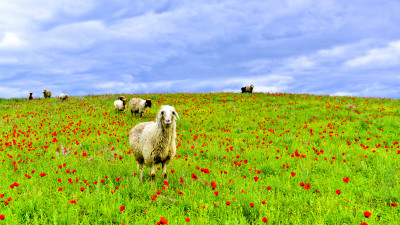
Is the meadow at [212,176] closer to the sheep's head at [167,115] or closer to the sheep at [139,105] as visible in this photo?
the sheep's head at [167,115]

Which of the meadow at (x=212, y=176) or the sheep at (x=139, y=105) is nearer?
the meadow at (x=212, y=176)

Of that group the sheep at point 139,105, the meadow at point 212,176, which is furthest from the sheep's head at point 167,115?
the sheep at point 139,105

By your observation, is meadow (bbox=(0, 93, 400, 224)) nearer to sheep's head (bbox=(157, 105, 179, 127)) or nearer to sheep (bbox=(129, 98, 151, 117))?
sheep's head (bbox=(157, 105, 179, 127))

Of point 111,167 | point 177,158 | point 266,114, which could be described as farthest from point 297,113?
point 111,167

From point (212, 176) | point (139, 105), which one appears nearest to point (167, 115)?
point (212, 176)

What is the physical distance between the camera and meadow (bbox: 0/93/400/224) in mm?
4355

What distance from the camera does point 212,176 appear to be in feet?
21.5

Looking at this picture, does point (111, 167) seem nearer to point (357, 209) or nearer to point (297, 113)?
point (357, 209)

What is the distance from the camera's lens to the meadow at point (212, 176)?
4.36 meters

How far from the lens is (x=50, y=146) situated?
952 centimetres

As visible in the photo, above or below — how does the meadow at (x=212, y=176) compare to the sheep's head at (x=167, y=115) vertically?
below

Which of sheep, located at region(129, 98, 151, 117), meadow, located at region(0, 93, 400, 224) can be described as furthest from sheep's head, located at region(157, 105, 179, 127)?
sheep, located at region(129, 98, 151, 117)

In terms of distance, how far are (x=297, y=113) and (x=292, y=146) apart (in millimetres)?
8110

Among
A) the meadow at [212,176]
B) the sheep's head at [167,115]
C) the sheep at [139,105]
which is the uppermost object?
the sheep at [139,105]
